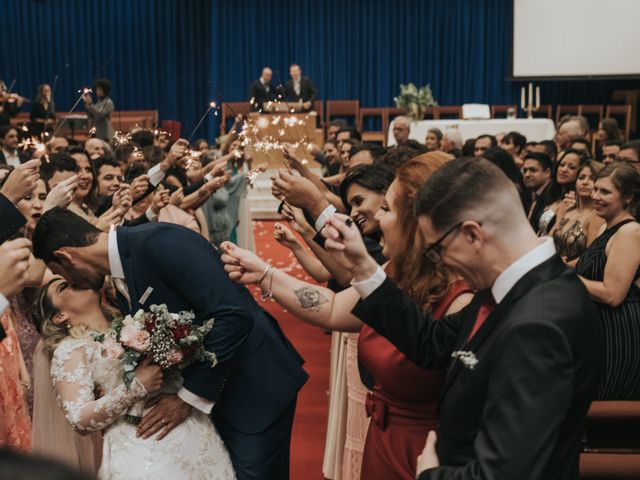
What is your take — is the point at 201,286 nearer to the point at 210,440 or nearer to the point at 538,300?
the point at 210,440

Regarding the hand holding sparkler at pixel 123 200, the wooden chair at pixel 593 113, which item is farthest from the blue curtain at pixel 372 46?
the hand holding sparkler at pixel 123 200

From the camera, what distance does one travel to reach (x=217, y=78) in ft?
57.8

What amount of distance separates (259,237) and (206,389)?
373 inches

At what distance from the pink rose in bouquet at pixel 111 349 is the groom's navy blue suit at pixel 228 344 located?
8.2 inches

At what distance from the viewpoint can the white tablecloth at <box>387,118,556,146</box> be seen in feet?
43.3

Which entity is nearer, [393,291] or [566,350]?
[566,350]

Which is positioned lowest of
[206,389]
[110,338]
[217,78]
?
[206,389]

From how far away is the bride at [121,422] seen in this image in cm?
238

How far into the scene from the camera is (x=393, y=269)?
2.35m

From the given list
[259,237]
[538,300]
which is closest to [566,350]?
[538,300]

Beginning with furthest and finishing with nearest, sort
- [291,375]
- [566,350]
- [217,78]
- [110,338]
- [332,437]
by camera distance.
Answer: [217,78], [332,437], [291,375], [110,338], [566,350]

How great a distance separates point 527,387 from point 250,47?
1703cm

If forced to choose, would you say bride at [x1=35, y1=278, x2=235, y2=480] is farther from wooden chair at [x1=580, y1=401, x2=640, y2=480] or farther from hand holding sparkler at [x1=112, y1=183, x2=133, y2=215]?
wooden chair at [x1=580, y1=401, x2=640, y2=480]

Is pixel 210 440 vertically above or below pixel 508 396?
below
